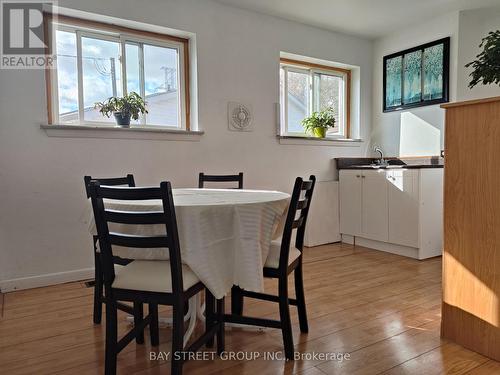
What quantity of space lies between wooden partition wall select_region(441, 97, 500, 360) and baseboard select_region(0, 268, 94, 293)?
2633mm

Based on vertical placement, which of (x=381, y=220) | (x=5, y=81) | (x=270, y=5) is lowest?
(x=381, y=220)

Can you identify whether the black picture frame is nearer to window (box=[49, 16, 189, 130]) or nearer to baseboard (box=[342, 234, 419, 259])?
baseboard (box=[342, 234, 419, 259])

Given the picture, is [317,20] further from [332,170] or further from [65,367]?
[65,367]

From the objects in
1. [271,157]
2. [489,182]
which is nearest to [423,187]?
[271,157]

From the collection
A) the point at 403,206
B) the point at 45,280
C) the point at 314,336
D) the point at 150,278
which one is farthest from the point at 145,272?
the point at 403,206

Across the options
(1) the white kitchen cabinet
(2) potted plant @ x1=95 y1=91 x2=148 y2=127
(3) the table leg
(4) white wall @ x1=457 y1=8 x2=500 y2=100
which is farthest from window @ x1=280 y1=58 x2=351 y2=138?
(3) the table leg

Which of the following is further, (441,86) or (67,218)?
(441,86)

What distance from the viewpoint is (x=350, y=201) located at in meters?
4.15

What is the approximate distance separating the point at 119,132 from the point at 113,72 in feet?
1.88

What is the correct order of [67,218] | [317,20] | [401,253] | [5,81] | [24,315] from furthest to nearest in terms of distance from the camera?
[317,20] → [401,253] → [67,218] → [5,81] → [24,315]

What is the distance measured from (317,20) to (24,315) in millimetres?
3779

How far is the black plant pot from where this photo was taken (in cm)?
312

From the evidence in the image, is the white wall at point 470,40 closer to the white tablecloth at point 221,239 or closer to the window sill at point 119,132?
the window sill at point 119,132

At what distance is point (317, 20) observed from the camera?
396cm
